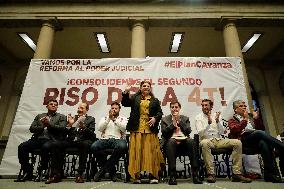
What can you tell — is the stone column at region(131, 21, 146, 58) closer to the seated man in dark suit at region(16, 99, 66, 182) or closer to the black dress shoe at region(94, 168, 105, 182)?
the seated man in dark suit at region(16, 99, 66, 182)

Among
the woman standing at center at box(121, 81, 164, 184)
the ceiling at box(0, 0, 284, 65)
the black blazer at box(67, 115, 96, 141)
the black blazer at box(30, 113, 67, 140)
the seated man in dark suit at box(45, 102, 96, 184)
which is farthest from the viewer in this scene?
the ceiling at box(0, 0, 284, 65)

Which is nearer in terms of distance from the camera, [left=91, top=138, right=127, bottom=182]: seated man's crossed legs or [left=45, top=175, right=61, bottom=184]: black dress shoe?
[left=45, top=175, right=61, bottom=184]: black dress shoe

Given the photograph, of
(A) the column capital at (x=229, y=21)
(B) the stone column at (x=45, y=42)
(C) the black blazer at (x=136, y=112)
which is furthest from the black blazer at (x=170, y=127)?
(A) the column capital at (x=229, y=21)

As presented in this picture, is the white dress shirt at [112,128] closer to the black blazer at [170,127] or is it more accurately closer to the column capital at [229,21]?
the black blazer at [170,127]

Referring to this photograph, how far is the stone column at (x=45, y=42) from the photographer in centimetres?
909

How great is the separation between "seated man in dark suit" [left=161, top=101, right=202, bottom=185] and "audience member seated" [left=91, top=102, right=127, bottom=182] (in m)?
0.87

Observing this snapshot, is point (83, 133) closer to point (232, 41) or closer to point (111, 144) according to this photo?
point (111, 144)

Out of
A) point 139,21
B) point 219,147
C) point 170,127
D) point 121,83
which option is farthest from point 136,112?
point 139,21

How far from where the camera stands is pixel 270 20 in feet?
33.9

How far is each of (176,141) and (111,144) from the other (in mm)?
1325

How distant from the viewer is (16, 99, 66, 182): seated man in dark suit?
181 inches

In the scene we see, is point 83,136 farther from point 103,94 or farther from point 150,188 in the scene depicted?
point 150,188

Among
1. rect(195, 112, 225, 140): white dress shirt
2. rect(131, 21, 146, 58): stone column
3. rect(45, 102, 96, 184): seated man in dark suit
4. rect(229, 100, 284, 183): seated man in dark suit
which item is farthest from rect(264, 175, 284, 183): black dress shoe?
rect(131, 21, 146, 58): stone column

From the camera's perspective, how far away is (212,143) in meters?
4.60
